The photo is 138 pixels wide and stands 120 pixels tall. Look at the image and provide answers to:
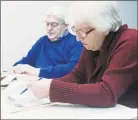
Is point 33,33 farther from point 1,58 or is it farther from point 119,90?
point 119,90

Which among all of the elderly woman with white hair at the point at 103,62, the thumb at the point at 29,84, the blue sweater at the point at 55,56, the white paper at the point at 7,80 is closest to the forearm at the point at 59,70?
the blue sweater at the point at 55,56

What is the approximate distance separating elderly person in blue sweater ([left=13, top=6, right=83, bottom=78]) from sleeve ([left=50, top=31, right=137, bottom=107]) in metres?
0.77

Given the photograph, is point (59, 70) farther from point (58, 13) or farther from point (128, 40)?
point (128, 40)

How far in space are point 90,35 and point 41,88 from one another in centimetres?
32

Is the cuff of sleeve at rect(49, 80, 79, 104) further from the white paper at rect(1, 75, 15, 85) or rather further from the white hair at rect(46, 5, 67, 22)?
the white hair at rect(46, 5, 67, 22)

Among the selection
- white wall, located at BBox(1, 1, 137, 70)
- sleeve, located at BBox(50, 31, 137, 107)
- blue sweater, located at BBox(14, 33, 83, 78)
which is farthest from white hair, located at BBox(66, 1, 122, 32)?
white wall, located at BBox(1, 1, 137, 70)

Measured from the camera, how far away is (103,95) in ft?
3.39

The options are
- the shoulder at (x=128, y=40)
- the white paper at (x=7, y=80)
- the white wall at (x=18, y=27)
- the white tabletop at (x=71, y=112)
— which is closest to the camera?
the white tabletop at (x=71, y=112)

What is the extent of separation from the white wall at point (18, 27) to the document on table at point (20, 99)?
1.51 meters

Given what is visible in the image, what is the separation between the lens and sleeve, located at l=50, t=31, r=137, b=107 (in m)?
1.04

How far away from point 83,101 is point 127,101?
22 cm

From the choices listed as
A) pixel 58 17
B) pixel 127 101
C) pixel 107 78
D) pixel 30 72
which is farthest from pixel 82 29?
pixel 58 17

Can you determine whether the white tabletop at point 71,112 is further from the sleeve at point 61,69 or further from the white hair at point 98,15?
the sleeve at point 61,69

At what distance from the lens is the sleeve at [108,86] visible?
1.04m
